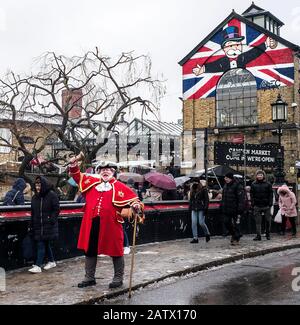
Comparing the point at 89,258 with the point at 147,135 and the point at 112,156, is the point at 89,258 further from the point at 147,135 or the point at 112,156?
the point at 147,135

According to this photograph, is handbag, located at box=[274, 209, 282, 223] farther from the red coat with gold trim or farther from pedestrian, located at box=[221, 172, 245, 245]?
the red coat with gold trim

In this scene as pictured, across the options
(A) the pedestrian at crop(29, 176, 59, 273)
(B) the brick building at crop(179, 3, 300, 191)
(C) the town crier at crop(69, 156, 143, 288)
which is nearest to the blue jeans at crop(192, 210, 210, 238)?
(A) the pedestrian at crop(29, 176, 59, 273)

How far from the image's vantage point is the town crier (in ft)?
A: 24.2

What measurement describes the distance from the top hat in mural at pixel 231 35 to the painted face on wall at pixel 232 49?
0.16 m

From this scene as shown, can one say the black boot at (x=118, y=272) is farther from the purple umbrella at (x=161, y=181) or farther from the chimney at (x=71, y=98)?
the chimney at (x=71, y=98)

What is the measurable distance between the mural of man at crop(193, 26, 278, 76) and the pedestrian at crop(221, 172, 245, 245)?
15.5m

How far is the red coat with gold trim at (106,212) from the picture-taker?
290 inches

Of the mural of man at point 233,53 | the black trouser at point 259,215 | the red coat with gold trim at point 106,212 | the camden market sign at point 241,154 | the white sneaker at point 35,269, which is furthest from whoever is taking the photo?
the mural of man at point 233,53

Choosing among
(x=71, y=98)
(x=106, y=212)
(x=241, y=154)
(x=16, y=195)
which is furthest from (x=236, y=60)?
(x=106, y=212)

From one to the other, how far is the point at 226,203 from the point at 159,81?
34.0 feet

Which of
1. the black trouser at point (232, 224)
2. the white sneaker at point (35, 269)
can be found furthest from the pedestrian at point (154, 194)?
the white sneaker at point (35, 269)

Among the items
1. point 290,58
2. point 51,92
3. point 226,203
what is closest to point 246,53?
point 290,58

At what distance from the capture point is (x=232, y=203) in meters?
11.9

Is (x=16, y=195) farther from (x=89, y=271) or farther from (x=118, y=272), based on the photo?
(x=118, y=272)
